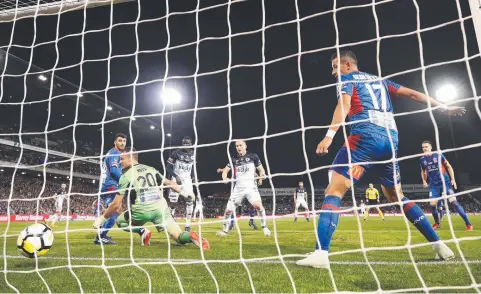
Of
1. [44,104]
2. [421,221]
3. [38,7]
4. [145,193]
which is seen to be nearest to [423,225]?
[421,221]

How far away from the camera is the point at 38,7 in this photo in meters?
4.29

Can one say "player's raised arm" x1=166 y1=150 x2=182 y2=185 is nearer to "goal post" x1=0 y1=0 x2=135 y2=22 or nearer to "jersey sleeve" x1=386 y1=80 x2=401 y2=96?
"goal post" x1=0 y1=0 x2=135 y2=22

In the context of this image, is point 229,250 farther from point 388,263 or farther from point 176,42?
point 176,42

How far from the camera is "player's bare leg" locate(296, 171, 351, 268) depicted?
341 centimetres

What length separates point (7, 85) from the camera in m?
29.5

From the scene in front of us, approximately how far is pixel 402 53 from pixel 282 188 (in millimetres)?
20840

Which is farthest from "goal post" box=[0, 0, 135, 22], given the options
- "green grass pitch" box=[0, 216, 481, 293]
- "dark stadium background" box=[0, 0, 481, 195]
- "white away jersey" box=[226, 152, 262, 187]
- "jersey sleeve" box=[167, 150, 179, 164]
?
"dark stadium background" box=[0, 0, 481, 195]

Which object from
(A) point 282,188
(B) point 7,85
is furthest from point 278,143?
(B) point 7,85

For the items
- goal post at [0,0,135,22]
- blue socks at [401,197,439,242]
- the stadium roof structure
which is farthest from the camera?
the stadium roof structure

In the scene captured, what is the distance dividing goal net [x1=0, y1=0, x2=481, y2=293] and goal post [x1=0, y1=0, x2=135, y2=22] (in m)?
0.02

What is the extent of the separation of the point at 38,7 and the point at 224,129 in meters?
38.4

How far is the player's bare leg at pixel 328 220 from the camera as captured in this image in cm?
341

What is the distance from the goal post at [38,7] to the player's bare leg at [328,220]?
2964mm

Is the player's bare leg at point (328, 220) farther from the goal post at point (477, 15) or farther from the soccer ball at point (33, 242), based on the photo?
the soccer ball at point (33, 242)
